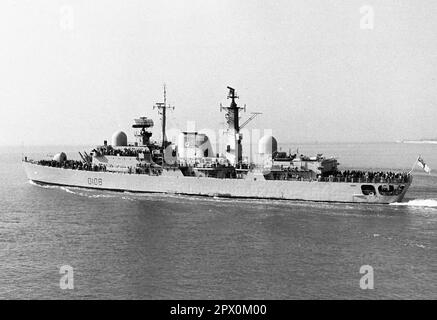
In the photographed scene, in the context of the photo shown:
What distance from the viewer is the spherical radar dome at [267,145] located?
124 feet

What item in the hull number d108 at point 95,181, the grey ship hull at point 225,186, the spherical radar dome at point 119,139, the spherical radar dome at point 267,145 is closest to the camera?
the grey ship hull at point 225,186

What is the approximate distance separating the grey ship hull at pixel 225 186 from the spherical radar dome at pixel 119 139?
17.0 feet

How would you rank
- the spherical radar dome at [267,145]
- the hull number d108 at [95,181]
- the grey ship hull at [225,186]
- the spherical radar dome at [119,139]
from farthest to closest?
the spherical radar dome at [119,139], the hull number d108 at [95,181], the spherical radar dome at [267,145], the grey ship hull at [225,186]

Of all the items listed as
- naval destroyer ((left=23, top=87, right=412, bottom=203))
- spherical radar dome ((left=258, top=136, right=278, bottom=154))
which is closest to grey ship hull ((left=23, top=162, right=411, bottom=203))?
naval destroyer ((left=23, top=87, right=412, bottom=203))

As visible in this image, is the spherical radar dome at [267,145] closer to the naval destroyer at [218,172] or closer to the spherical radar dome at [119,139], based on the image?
the naval destroyer at [218,172]

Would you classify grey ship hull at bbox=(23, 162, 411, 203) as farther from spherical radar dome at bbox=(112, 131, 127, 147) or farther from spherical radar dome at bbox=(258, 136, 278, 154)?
spherical radar dome at bbox=(112, 131, 127, 147)

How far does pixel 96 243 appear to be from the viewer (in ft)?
71.8

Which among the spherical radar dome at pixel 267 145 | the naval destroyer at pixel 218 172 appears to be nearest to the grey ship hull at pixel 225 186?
the naval destroyer at pixel 218 172

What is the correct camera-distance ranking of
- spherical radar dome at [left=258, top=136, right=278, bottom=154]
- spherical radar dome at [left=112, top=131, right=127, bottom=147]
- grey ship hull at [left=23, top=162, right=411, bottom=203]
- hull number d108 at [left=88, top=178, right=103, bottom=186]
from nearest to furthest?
grey ship hull at [left=23, top=162, right=411, bottom=203] → spherical radar dome at [left=258, top=136, right=278, bottom=154] → hull number d108 at [left=88, top=178, right=103, bottom=186] → spherical radar dome at [left=112, top=131, right=127, bottom=147]

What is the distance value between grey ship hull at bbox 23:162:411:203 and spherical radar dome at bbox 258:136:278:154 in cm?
325

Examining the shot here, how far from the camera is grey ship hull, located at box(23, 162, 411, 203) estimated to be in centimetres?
3353

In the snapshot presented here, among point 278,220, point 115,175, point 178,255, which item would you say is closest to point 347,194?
point 278,220
